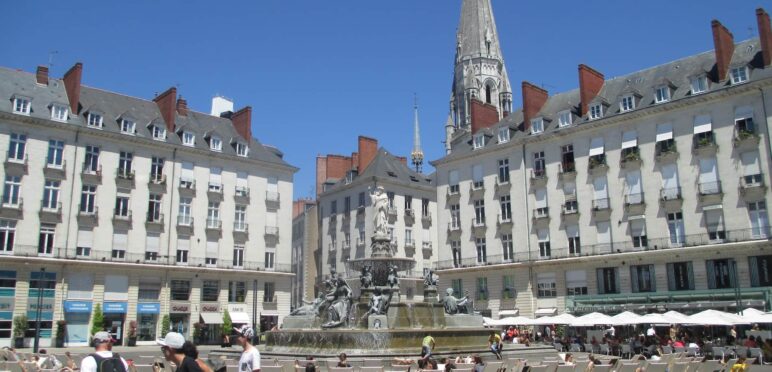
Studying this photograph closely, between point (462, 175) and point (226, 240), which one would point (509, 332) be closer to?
point (462, 175)

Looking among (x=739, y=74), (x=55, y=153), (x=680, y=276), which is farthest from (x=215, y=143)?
(x=739, y=74)

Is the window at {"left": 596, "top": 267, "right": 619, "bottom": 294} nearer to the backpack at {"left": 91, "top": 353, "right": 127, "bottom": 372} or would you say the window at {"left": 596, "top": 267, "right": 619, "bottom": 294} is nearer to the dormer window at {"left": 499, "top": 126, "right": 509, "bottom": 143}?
the dormer window at {"left": 499, "top": 126, "right": 509, "bottom": 143}

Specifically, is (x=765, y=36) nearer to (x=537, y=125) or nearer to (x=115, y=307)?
(x=537, y=125)

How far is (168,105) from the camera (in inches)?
1853

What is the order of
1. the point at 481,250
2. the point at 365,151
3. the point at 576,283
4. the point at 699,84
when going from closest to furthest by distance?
the point at 699,84 → the point at 576,283 → the point at 481,250 → the point at 365,151

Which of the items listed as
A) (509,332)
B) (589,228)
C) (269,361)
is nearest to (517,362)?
(269,361)

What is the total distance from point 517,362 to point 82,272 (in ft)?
A: 107

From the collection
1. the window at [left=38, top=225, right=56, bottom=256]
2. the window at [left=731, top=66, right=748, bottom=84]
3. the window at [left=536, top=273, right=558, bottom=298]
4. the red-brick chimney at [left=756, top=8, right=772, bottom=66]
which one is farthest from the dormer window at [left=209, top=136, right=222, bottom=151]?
the red-brick chimney at [left=756, top=8, right=772, bottom=66]

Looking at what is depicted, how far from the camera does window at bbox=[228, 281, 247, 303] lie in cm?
4569

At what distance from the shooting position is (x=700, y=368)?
50.7 feet

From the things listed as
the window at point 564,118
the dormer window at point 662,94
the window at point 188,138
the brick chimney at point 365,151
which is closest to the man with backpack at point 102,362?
the dormer window at point 662,94

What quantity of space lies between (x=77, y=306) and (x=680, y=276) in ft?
113

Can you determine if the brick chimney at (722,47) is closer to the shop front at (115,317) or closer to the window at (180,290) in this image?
the window at (180,290)

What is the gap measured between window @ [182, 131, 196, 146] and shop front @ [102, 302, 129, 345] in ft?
38.9
